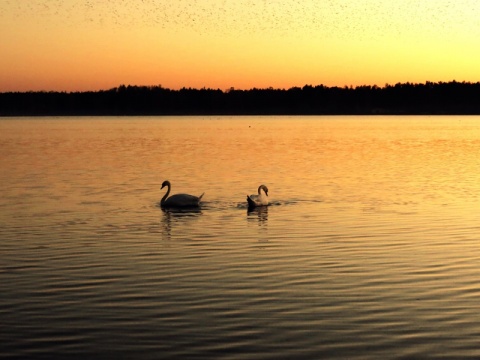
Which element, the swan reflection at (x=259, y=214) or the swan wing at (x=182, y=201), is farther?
the swan wing at (x=182, y=201)

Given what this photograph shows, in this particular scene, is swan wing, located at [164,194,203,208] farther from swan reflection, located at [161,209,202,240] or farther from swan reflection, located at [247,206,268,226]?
swan reflection, located at [247,206,268,226]

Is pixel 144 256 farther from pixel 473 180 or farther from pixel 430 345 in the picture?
pixel 473 180

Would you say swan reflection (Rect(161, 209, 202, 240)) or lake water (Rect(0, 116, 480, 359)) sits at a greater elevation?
lake water (Rect(0, 116, 480, 359))

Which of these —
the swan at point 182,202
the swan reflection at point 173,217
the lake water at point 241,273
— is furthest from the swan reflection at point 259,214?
the swan at point 182,202

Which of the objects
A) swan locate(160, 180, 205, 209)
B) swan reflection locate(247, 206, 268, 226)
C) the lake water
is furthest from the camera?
swan locate(160, 180, 205, 209)

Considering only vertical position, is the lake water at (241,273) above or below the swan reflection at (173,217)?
above

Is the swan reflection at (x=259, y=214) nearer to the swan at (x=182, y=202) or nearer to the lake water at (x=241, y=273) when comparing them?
the lake water at (x=241, y=273)

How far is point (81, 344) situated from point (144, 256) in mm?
6734

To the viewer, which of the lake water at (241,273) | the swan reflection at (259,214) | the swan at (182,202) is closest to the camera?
the lake water at (241,273)

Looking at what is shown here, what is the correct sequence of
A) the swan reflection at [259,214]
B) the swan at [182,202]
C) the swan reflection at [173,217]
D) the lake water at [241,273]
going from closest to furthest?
the lake water at [241,273]
the swan reflection at [173,217]
the swan reflection at [259,214]
the swan at [182,202]

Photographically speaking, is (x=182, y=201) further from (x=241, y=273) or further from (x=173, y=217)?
(x=241, y=273)

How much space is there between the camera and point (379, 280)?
15.3 metres

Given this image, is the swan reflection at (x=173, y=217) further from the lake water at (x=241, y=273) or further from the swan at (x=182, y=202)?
the swan at (x=182, y=202)

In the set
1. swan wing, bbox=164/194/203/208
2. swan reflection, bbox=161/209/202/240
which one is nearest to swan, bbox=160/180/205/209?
swan wing, bbox=164/194/203/208
